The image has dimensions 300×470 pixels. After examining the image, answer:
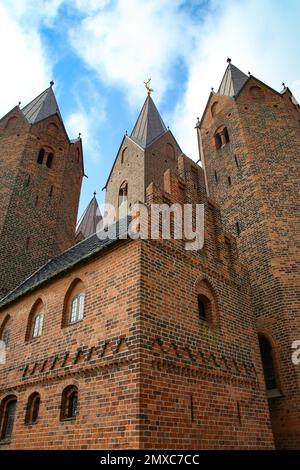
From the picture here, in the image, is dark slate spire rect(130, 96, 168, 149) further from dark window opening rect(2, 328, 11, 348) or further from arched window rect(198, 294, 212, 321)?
arched window rect(198, 294, 212, 321)

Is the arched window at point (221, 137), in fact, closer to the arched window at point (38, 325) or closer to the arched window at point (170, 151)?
the arched window at point (170, 151)

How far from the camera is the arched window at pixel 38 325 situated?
10.7 meters

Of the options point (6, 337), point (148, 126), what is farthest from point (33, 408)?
point (148, 126)

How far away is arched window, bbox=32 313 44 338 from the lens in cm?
1071

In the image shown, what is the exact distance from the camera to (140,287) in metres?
7.85

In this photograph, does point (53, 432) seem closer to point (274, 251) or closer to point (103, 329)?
point (103, 329)

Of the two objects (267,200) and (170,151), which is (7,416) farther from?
(170,151)

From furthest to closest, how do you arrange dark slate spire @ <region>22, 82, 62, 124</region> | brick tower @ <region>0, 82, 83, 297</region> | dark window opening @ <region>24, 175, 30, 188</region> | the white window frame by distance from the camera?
dark slate spire @ <region>22, 82, 62, 124</region>
dark window opening @ <region>24, 175, 30, 188</region>
brick tower @ <region>0, 82, 83, 297</region>
the white window frame

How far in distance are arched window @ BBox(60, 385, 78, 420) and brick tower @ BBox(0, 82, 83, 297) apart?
8.72 m

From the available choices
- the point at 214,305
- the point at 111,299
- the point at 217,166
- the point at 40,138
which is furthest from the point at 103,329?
the point at 40,138

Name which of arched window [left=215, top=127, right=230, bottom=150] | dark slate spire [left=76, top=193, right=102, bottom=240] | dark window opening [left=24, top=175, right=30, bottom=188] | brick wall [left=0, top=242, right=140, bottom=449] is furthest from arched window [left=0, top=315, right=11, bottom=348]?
dark slate spire [left=76, top=193, right=102, bottom=240]

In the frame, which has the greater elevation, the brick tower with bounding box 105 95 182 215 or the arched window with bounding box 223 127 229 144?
the brick tower with bounding box 105 95 182 215

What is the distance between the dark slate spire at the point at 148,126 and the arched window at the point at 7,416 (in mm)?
18468

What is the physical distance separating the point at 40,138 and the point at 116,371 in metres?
17.9
